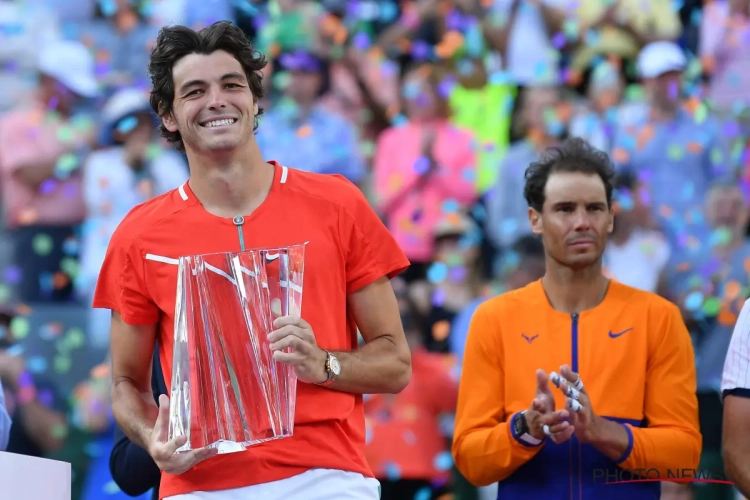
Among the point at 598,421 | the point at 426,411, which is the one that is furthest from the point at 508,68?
the point at 598,421

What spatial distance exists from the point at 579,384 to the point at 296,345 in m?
0.97

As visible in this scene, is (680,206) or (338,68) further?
(338,68)

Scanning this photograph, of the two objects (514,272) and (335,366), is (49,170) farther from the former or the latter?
(335,366)

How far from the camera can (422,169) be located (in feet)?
17.0

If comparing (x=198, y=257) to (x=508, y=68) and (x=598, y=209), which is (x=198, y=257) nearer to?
(x=598, y=209)

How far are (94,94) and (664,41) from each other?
2800 mm

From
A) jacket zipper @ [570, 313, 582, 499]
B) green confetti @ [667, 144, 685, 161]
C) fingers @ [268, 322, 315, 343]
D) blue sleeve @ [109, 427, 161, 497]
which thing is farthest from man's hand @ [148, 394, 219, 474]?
green confetti @ [667, 144, 685, 161]

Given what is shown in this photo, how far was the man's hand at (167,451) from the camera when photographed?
2.08m

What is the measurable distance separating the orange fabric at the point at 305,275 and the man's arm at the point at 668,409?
3.06 ft

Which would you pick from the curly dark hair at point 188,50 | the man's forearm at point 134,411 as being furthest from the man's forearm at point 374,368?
the curly dark hair at point 188,50

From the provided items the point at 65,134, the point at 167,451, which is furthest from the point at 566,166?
the point at 65,134

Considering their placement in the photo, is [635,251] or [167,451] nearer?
[167,451]

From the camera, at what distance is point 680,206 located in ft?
16.5

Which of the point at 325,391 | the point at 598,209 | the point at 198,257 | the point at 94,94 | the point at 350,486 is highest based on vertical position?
the point at 94,94
